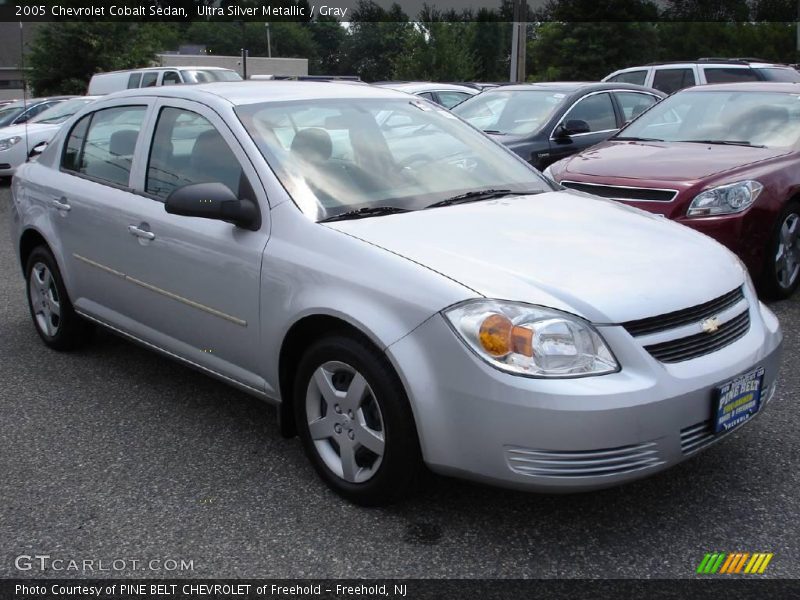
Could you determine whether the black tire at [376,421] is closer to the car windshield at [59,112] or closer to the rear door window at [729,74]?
the rear door window at [729,74]

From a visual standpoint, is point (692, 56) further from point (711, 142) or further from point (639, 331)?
point (639, 331)

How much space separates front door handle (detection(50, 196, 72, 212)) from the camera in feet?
15.9

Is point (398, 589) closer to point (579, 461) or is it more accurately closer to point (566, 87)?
point (579, 461)

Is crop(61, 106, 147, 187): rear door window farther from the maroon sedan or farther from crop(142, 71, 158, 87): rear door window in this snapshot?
crop(142, 71, 158, 87): rear door window

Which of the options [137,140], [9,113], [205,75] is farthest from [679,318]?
[205,75]

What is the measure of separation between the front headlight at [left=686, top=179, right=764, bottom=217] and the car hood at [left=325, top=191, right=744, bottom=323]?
6.67ft

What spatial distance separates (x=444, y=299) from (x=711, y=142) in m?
4.55

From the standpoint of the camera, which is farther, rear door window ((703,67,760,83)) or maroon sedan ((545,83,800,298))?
rear door window ((703,67,760,83))

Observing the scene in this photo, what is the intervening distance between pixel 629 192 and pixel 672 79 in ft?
29.1

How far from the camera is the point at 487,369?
2.82 meters

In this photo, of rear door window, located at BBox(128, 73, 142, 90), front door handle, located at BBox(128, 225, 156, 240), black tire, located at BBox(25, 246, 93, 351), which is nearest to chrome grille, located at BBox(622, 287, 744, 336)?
front door handle, located at BBox(128, 225, 156, 240)

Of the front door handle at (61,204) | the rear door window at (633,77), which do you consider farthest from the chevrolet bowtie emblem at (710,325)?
the rear door window at (633,77)

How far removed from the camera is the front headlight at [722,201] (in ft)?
18.9

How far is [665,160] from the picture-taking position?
636 cm
